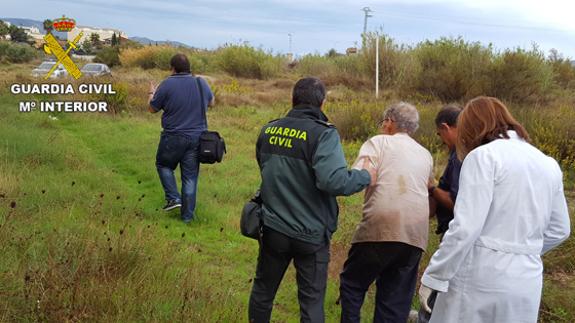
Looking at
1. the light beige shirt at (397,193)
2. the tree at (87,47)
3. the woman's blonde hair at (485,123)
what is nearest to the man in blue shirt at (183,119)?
the light beige shirt at (397,193)

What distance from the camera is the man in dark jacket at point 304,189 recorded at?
10.7ft

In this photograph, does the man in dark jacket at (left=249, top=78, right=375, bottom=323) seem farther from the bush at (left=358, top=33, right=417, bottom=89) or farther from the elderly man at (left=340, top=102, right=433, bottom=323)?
the bush at (left=358, top=33, right=417, bottom=89)

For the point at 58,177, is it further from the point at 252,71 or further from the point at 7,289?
the point at 252,71

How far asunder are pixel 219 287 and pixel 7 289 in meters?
1.63

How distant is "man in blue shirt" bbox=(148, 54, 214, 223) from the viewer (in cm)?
615

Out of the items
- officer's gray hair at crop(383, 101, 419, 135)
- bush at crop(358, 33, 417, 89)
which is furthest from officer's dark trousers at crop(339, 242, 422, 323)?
bush at crop(358, 33, 417, 89)

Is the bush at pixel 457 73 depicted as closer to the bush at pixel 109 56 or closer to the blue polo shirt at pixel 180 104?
the blue polo shirt at pixel 180 104

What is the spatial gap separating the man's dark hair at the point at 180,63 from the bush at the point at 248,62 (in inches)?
1135

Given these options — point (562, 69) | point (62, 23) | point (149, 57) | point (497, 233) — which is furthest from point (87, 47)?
point (497, 233)

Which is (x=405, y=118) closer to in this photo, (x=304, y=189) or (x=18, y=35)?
(x=304, y=189)

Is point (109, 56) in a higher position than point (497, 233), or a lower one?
higher

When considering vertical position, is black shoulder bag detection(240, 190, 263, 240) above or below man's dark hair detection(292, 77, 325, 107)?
below

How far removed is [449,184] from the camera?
3590 mm

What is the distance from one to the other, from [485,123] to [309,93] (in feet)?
3.76
